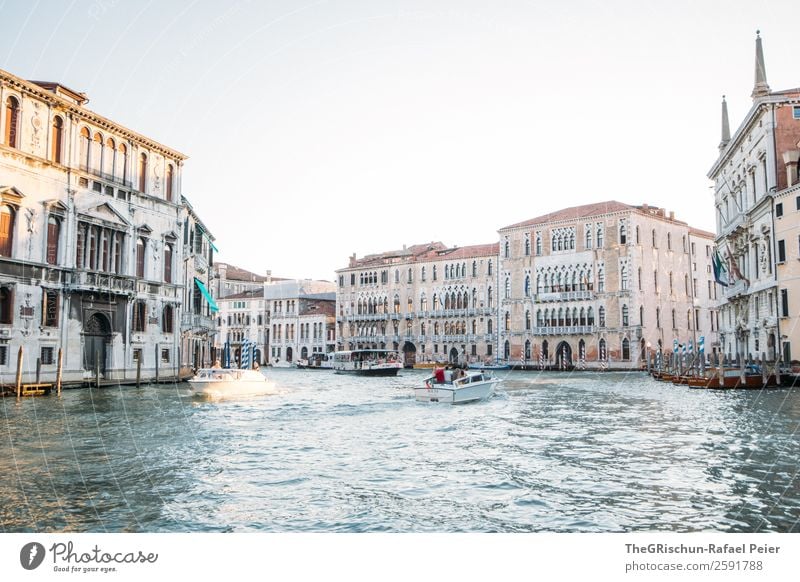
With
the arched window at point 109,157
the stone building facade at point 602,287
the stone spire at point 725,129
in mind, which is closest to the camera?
the arched window at point 109,157

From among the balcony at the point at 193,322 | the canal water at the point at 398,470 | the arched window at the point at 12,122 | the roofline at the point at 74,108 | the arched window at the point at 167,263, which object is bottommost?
the canal water at the point at 398,470

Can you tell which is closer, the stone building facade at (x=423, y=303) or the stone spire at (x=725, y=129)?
the stone spire at (x=725, y=129)

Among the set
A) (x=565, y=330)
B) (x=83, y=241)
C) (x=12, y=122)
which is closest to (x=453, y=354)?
(x=565, y=330)

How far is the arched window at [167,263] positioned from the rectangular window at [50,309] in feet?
17.8

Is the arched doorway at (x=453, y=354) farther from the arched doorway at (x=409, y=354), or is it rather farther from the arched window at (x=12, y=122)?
the arched window at (x=12, y=122)

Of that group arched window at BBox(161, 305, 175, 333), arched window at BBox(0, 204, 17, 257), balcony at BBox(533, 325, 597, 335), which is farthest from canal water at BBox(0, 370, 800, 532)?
balcony at BBox(533, 325, 597, 335)

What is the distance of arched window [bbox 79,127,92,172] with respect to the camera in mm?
21077

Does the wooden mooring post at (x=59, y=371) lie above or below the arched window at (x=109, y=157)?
below

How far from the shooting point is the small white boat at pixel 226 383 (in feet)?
63.6

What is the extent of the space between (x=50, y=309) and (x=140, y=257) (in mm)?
4587

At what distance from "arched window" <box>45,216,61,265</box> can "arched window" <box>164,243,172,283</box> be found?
518 cm

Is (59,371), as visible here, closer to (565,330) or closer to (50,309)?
(50,309)

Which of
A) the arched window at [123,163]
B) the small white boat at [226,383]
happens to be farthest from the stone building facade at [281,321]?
the small white boat at [226,383]

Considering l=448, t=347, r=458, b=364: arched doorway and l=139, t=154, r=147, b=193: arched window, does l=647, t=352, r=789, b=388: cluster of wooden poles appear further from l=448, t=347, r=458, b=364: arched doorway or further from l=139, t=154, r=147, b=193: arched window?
l=448, t=347, r=458, b=364: arched doorway
